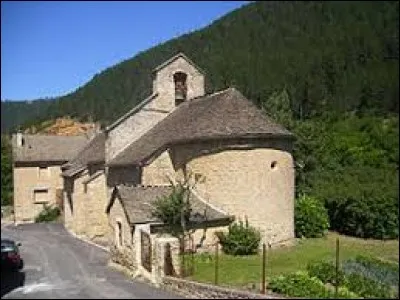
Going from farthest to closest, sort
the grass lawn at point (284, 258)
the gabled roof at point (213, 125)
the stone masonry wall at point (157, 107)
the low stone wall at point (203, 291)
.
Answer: the stone masonry wall at point (157, 107), the gabled roof at point (213, 125), the grass lawn at point (284, 258), the low stone wall at point (203, 291)

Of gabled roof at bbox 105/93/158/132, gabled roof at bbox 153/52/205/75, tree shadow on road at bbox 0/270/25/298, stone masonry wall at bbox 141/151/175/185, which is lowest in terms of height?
tree shadow on road at bbox 0/270/25/298

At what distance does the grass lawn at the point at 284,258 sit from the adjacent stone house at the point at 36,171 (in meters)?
26.5

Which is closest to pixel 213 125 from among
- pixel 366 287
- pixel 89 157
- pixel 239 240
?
pixel 239 240

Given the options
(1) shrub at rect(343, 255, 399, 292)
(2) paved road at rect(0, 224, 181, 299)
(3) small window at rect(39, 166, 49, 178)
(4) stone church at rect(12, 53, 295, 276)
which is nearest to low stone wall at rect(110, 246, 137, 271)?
(4) stone church at rect(12, 53, 295, 276)

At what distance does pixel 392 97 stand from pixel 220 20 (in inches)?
689

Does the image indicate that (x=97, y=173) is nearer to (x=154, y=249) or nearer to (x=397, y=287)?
(x=154, y=249)

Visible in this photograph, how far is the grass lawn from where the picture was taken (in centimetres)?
1969

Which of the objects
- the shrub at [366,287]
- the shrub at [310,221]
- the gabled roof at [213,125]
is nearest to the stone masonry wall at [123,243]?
the gabled roof at [213,125]

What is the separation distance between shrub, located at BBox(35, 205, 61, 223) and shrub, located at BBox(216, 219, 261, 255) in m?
25.3

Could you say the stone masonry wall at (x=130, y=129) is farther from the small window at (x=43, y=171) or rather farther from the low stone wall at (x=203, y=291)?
the small window at (x=43, y=171)

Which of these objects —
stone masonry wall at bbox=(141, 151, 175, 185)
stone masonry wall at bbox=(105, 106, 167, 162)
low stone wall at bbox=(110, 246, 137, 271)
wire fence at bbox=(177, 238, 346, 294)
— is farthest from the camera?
stone masonry wall at bbox=(105, 106, 167, 162)

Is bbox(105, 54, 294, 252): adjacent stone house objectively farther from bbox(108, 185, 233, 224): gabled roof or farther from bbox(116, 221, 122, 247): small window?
bbox(116, 221, 122, 247): small window

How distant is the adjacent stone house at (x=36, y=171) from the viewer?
1891 inches

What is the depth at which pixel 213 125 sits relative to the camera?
2709 centimetres
